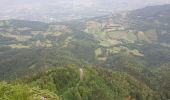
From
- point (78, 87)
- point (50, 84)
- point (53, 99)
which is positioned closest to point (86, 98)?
point (78, 87)

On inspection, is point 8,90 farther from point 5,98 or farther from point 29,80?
point 29,80

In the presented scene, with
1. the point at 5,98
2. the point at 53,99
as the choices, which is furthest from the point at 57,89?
the point at 5,98

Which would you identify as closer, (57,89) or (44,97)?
(44,97)

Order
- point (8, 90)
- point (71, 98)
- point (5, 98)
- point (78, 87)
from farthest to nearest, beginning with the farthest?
point (78, 87)
point (71, 98)
point (8, 90)
point (5, 98)

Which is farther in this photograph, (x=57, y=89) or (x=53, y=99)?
(x=57, y=89)

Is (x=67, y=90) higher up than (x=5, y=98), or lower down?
lower down

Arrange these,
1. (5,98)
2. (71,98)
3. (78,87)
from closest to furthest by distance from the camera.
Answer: (5,98), (71,98), (78,87)

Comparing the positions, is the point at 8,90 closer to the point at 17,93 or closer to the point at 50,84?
the point at 17,93

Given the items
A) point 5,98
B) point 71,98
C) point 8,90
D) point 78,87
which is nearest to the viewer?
point 5,98

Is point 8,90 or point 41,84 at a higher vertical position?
point 8,90
